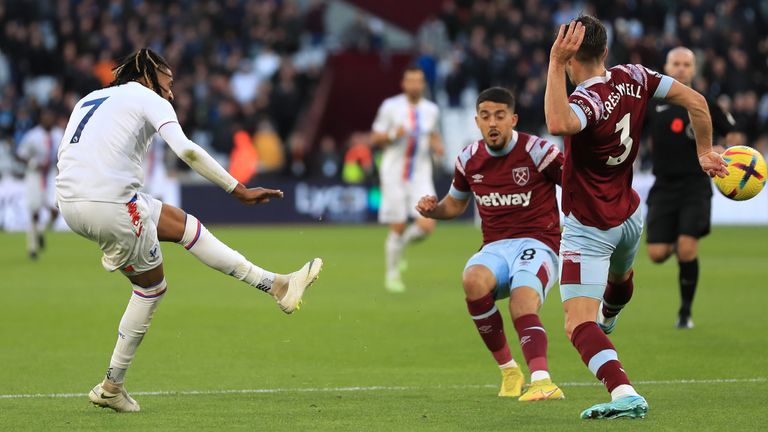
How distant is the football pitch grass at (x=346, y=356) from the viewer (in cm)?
748

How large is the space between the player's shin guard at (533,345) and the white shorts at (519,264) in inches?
9.3

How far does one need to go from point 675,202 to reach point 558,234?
3697 millimetres

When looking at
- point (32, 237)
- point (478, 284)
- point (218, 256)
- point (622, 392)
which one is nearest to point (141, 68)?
point (218, 256)

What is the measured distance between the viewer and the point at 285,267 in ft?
60.4

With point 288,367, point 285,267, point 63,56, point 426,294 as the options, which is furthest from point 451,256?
point 63,56

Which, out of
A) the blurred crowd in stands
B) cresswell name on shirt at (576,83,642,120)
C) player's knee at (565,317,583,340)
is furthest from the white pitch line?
the blurred crowd in stands

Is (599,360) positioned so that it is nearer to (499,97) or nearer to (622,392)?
(622,392)

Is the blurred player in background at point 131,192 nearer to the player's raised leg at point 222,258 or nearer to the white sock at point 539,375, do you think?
the player's raised leg at point 222,258

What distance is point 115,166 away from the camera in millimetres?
7488

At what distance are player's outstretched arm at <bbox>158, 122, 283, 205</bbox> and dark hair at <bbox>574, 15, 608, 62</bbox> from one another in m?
1.92

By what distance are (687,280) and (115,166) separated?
6.40 meters

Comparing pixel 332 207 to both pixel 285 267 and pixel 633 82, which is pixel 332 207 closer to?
pixel 285 267

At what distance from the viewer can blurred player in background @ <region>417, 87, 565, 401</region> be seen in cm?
830

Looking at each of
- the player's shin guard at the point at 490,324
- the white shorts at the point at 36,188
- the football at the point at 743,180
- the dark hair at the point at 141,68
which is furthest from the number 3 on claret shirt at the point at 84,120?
the white shorts at the point at 36,188
